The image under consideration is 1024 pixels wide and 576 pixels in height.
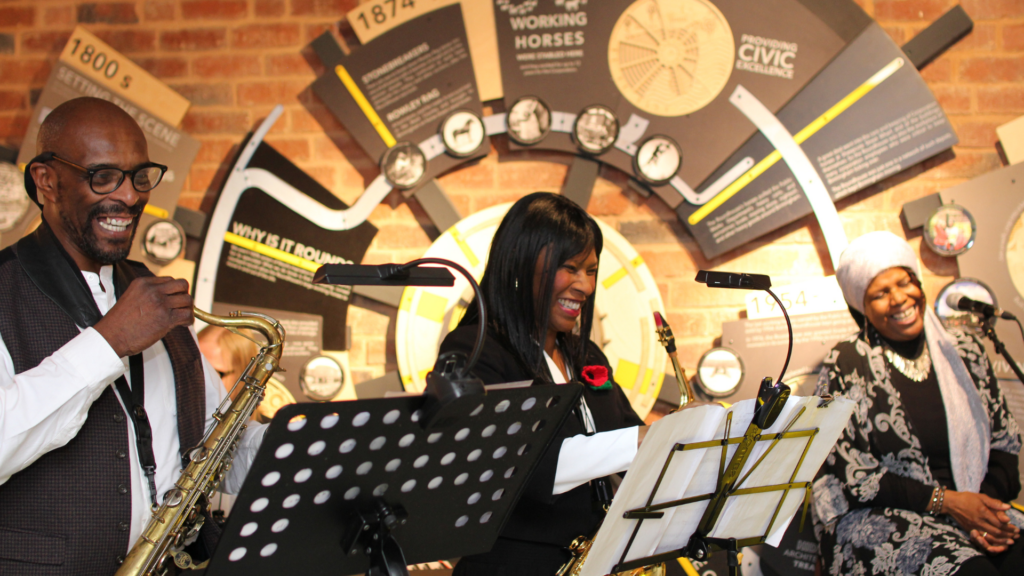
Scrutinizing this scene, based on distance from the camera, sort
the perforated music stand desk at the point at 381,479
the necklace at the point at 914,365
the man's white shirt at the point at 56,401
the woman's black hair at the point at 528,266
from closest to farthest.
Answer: the perforated music stand desk at the point at 381,479 → the man's white shirt at the point at 56,401 → the woman's black hair at the point at 528,266 → the necklace at the point at 914,365

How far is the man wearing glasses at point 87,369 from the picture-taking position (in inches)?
56.7

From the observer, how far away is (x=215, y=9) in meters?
3.28

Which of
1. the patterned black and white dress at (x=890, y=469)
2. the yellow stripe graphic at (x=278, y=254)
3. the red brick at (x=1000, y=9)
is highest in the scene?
the red brick at (x=1000, y=9)

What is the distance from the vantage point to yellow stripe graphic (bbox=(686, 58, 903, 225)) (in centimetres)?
305

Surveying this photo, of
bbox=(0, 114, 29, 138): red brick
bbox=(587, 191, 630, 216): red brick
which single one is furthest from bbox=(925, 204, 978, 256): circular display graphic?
bbox=(0, 114, 29, 138): red brick

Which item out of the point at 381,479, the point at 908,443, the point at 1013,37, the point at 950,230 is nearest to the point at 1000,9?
the point at 1013,37

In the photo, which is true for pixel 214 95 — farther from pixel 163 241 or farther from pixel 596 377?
pixel 596 377

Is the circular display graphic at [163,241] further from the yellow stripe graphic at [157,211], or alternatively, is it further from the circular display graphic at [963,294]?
the circular display graphic at [963,294]

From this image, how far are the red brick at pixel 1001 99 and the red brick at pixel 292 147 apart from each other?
290 centimetres

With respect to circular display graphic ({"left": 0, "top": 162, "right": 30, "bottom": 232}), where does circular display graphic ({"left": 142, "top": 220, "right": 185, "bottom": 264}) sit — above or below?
below

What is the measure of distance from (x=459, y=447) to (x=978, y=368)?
2408mm

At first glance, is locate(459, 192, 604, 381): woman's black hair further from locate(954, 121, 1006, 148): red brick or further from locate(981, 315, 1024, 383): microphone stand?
locate(954, 121, 1006, 148): red brick

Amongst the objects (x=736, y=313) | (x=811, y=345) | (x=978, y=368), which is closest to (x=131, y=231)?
(x=736, y=313)

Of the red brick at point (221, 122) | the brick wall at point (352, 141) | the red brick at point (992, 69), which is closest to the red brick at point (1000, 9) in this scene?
the brick wall at point (352, 141)
